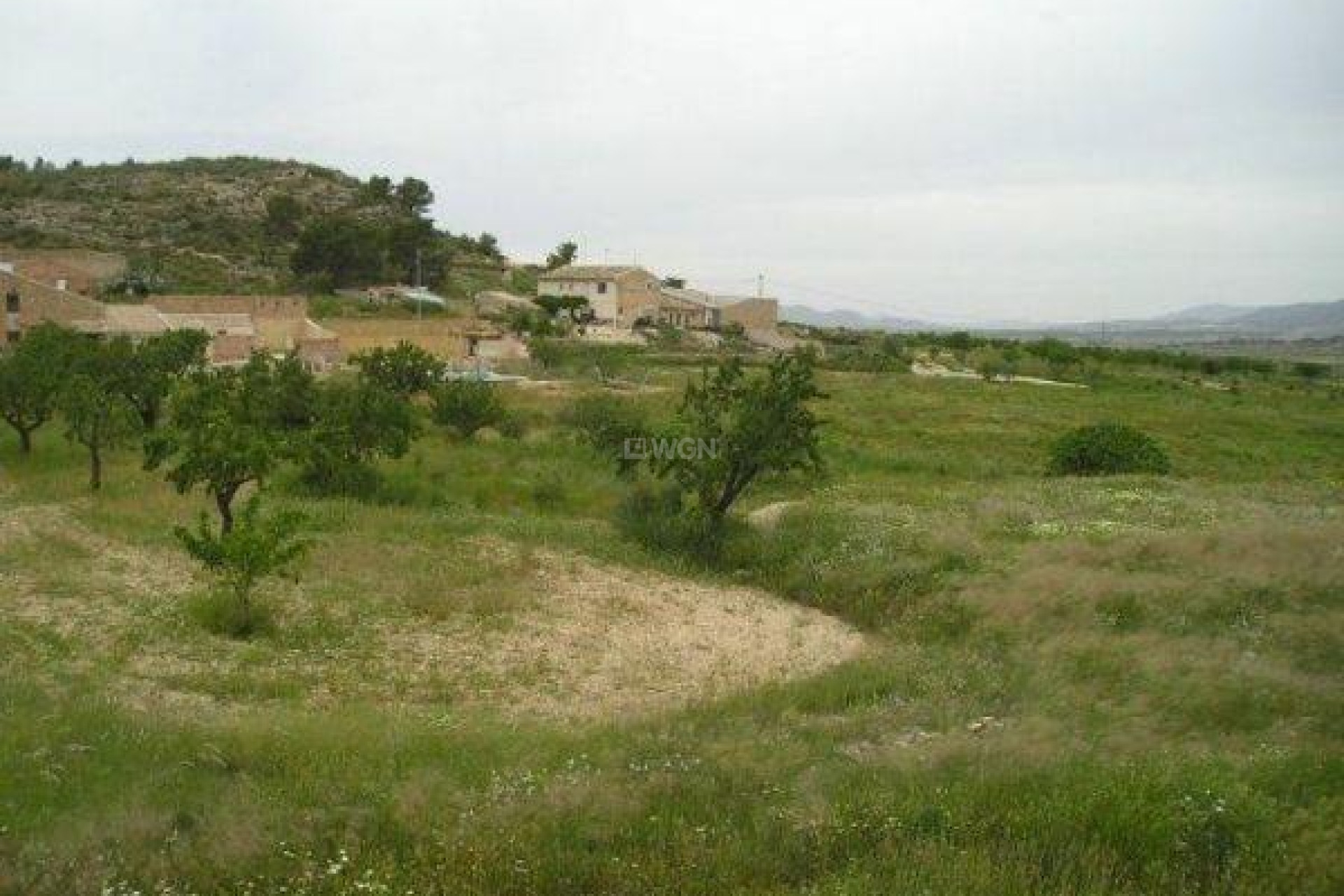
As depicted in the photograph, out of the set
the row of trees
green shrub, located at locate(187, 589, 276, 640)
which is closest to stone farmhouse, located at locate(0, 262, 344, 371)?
the row of trees

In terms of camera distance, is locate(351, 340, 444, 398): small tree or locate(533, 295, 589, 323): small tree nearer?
locate(351, 340, 444, 398): small tree

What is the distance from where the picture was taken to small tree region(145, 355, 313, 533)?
18.3 metres

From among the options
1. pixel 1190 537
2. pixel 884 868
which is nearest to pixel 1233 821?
pixel 884 868

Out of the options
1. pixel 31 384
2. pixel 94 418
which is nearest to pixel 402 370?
pixel 31 384

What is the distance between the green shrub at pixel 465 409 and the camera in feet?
111

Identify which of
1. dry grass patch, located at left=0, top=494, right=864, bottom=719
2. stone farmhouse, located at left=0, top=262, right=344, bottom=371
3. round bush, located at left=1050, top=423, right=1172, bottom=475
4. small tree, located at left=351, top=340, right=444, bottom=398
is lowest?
dry grass patch, located at left=0, top=494, right=864, bottom=719

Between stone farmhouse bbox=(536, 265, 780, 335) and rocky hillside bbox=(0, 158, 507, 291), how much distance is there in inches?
397

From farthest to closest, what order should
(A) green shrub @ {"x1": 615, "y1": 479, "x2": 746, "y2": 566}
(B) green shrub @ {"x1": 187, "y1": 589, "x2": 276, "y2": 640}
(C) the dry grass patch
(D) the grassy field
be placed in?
(A) green shrub @ {"x1": 615, "y1": 479, "x2": 746, "y2": 566} < (B) green shrub @ {"x1": 187, "y1": 589, "x2": 276, "y2": 640} < (C) the dry grass patch < (D) the grassy field

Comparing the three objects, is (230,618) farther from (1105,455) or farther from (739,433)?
(1105,455)

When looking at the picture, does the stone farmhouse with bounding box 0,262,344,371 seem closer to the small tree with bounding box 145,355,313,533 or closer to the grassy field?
the small tree with bounding box 145,355,313,533

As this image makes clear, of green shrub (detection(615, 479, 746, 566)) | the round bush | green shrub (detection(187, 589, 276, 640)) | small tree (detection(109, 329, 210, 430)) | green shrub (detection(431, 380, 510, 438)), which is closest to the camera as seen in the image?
green shrub (detection(187, 589, 276, 640))

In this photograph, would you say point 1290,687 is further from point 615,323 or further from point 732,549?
point 615,323

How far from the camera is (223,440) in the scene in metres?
18.4

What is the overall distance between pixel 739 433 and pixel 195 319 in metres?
41.2
